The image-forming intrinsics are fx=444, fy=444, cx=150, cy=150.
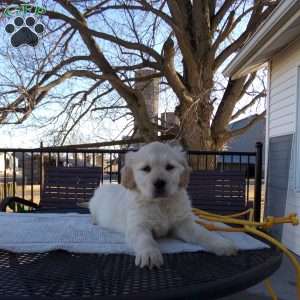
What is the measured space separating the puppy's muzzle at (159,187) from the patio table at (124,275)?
34 centimetres

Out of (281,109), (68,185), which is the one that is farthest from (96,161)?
(281,109)

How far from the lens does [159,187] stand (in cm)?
229

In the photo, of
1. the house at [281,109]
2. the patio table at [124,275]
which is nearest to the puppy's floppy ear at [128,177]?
the patio table at [124,275]

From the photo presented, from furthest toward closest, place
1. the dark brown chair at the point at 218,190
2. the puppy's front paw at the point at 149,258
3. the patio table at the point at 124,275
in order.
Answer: the dark brown chair at the point at 218,190
the puppy's front paw at the point at 149,258
the patio table at the point at 124,275

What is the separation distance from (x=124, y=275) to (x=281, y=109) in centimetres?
561

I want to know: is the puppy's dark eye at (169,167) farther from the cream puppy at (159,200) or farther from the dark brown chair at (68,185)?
the dark brown chair at (68,185)

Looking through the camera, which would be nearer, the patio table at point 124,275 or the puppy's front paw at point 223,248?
the patio table at point 124,275

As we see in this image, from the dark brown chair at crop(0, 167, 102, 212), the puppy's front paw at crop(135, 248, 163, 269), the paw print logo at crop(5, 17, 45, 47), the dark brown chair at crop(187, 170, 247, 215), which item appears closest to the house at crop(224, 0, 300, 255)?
the dark brown chair at crop(187, 170, 247, 215)

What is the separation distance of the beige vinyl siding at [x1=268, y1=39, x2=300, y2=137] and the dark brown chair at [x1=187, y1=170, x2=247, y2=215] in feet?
4.61

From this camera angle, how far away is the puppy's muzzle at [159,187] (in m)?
2.28

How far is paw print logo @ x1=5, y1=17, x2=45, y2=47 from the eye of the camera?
9.95m

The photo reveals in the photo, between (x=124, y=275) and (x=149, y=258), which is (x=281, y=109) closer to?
(x=149, y=258)

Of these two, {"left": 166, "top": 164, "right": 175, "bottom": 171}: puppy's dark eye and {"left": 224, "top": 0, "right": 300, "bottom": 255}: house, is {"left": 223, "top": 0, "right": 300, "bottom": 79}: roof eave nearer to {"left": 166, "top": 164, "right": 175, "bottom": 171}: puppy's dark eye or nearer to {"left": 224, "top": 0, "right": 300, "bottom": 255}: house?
{"left": 224, "top": 0, "right": 300, "bottom": 255}: house

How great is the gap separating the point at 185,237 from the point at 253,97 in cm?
1292
